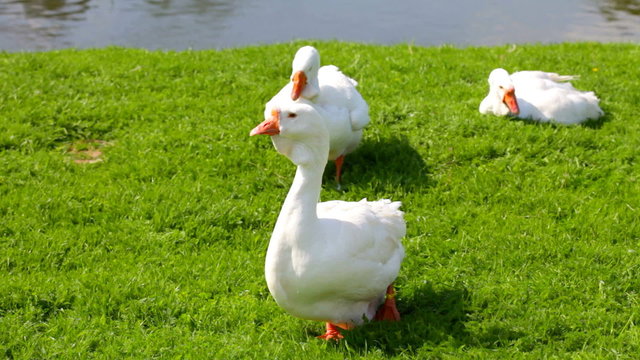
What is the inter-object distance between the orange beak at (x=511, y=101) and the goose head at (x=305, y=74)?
6.65 ft

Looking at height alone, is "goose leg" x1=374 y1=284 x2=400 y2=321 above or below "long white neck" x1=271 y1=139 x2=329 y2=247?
below

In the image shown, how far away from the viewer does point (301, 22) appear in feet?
39.8

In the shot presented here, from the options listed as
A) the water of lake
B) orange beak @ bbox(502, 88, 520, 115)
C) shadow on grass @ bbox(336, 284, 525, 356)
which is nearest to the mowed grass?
shadow on grass @ bbox(336, 284, 525, 356)

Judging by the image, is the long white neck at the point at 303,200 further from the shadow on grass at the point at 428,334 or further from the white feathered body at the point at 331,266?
the shadow on grass at the point at 428,334

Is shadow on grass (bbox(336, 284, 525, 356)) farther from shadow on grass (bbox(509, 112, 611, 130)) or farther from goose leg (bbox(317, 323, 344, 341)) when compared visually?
shadow on grass (bbox(509, 112, 611, 130))

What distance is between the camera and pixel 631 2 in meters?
13.6

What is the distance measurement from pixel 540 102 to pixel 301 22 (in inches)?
230

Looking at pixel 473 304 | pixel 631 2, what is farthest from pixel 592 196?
pixel 631 2

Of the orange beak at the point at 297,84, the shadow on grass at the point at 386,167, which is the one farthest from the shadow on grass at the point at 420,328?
the orange beak at the point at 297,84

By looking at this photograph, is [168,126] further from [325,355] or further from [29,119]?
[325,355]

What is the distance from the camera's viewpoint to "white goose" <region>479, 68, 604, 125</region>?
6.98m

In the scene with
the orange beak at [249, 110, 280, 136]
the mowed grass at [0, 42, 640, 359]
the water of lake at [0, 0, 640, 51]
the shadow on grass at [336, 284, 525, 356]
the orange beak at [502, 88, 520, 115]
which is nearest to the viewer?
the orange beak at [249, 110, 280, 136]

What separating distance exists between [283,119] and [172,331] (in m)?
1.38

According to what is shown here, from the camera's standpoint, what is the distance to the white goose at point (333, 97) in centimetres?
584
